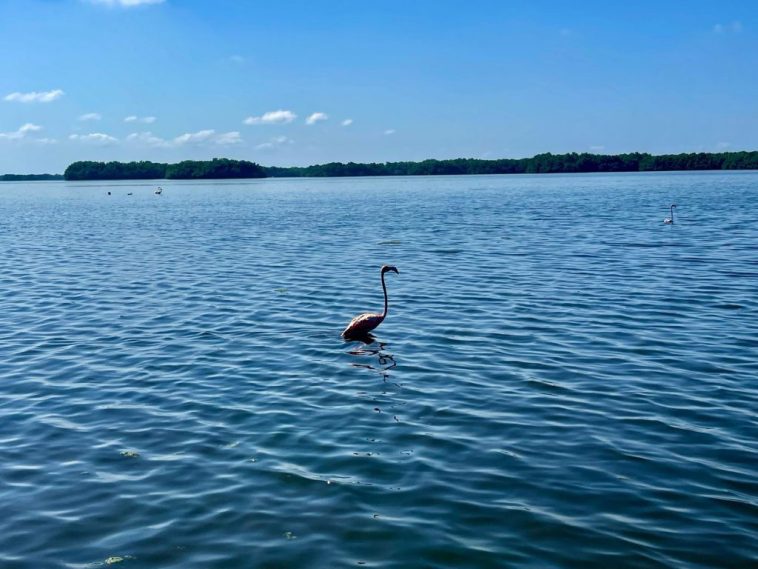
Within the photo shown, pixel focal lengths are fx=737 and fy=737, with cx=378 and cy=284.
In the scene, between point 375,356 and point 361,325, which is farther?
point 361,325

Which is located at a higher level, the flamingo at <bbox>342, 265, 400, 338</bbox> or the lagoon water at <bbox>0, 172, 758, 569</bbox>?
the flamingo at <bbox>342, 265, 400, 338</bbox>

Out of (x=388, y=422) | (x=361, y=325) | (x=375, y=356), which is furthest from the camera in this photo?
(x=361, y=325)

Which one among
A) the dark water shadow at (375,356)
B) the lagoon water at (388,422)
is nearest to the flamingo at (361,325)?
the dark water shadow at (375,356)

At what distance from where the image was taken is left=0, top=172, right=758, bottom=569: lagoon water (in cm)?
873

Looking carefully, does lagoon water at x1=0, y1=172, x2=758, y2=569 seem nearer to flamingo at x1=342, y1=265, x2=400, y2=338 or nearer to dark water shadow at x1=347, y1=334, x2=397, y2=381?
dark water shadow at x1=347, y1=334, x2=397, y2=381

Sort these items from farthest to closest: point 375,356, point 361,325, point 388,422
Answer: point 361,325 < point 375,356 < point 388,422

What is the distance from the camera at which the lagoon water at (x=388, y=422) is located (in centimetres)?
873

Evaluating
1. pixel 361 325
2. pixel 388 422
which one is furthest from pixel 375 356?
pixel 388 422

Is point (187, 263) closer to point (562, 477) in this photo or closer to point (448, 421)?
point (448, 421)

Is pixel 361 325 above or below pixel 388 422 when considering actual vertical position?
above

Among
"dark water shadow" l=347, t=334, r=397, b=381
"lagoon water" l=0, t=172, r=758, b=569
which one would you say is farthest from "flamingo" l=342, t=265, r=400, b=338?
"lagoon water" l=0, t=172, r=758, b=569

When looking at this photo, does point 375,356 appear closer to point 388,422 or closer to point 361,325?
point 361,325

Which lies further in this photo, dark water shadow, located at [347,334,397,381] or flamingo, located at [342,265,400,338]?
flamingo, located at [342,265,400,338]

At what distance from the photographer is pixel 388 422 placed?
498 inches
